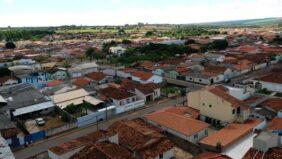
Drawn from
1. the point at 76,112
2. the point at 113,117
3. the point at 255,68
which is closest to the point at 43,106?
the point at 76,112

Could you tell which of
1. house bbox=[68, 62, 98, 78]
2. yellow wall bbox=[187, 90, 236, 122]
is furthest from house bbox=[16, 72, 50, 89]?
yellow wall bbox=[187, 90, 236, 122]

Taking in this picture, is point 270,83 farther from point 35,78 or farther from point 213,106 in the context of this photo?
point 35,78

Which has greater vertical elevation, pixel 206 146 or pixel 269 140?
pixel 269 140

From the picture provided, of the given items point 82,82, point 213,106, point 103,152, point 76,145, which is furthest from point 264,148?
point 82,82

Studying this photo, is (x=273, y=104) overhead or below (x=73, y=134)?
overhead

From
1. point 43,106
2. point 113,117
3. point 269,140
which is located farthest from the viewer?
point 43,106

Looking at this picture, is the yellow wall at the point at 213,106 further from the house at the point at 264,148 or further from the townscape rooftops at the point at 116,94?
the townscape rooftops at the point at 116,94

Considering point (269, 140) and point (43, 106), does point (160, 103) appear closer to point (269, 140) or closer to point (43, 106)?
point (43, 106)
